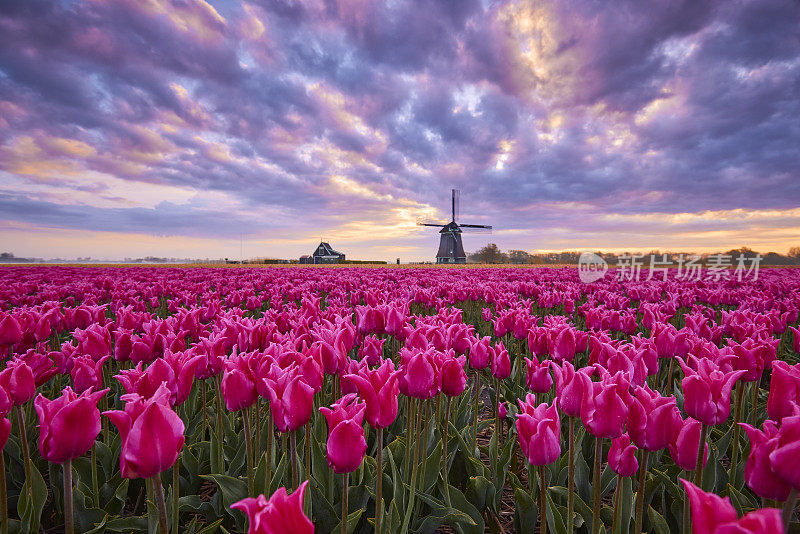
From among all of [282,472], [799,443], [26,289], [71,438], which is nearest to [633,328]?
[799,443]

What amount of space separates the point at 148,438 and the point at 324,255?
96.4m

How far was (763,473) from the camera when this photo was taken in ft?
4.51

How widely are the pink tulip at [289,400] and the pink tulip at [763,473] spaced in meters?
1.62

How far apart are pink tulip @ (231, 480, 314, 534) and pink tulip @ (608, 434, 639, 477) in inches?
60.7

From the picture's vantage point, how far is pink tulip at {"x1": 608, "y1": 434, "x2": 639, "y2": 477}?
186 cm

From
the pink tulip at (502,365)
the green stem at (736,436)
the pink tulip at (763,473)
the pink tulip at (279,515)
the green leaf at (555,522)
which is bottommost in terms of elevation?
the green leaf at (555,522)

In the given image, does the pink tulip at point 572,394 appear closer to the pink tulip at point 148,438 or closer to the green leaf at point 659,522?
the green leaf at point 659,522

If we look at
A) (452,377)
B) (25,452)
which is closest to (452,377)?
(452,377)

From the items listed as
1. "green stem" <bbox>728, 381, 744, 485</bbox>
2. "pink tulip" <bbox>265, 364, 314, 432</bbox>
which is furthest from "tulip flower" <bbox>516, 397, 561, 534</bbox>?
"green stem" <bbox>728, 381, 744, 485</bbox>

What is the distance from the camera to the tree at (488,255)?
3327 inches

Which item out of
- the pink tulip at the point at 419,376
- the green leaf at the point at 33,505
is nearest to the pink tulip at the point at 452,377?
the pink tulip at the point at 419,376

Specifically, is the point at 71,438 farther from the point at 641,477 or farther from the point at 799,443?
the point at 799,443

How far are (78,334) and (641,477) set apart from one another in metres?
3.78

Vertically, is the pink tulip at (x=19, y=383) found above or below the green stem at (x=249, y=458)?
above
